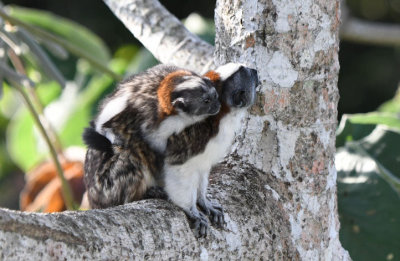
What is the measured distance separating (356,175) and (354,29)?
2.45 meters

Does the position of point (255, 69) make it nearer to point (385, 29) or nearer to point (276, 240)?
point (276, 240)

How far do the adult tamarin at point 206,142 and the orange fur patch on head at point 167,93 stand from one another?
2.6 inches

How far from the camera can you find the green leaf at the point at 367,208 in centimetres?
251

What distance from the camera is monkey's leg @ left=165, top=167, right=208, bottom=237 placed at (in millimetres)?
1682

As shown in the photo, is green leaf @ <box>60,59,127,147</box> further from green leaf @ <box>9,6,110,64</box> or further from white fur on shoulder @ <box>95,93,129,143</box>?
white fur on shoulder @ <box>95,93,129,143</box>

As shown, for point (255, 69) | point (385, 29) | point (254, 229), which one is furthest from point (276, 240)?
point (385, 29)

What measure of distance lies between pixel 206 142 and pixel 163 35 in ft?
3.07

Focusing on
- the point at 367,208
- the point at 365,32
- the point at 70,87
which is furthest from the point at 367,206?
the point at 70,87

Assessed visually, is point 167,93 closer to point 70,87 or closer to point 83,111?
point 83,111

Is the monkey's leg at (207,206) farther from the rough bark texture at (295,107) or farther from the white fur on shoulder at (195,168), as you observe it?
the rough bark texture at (295,107)

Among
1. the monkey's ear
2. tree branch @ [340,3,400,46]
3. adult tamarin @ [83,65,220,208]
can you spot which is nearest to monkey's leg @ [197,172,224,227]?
adult tamarin @ [83,65,220,208]

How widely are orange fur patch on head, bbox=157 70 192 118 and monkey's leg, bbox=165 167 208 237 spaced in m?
0.15

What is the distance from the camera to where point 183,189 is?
67.1 inches

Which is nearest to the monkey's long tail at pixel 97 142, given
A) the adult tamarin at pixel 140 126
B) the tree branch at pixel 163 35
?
the adult tamarin at pixel 140 126
